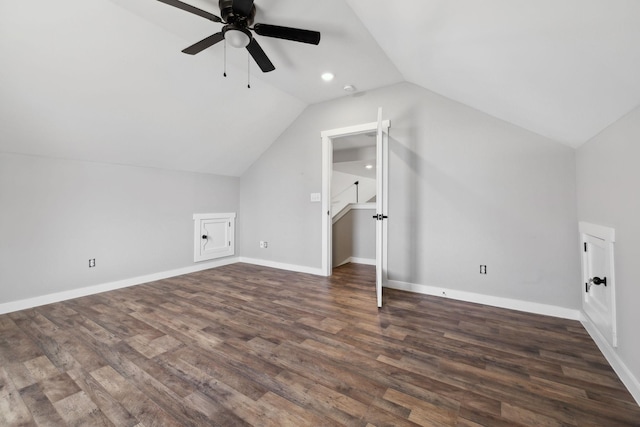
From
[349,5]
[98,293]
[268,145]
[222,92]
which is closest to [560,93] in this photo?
[349,5]

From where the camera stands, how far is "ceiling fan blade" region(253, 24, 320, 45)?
189 cm

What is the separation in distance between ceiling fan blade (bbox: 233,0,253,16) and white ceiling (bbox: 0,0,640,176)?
251 mm

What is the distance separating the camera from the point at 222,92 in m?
3.14

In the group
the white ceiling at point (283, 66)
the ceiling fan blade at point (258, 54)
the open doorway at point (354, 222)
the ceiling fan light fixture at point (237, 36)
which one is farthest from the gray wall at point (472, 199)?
the ceiling fan light fixture at point (237, 36)

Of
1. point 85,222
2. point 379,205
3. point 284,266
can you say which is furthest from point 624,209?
point 85,222

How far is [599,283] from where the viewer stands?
1.82m

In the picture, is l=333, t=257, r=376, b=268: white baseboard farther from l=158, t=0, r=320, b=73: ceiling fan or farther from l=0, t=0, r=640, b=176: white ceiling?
l=158, t=0, r=320, b=73: ceiling fan

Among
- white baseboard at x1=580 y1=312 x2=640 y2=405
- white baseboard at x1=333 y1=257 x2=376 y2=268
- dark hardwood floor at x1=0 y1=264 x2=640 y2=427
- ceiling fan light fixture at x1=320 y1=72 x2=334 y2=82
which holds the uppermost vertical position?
ceiling fan light fixture at x1=320 y1=72 x2=334 y2=82

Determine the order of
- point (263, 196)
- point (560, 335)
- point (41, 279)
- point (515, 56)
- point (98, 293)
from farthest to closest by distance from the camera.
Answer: point (263, 196) → point (98, 293) → point (41, 279) → point (560, 335) → point (515, 56)

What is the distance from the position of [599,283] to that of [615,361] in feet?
1.58

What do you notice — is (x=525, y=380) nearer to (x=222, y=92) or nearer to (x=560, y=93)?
(x=560, y=93)

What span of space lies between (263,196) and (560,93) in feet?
12.5

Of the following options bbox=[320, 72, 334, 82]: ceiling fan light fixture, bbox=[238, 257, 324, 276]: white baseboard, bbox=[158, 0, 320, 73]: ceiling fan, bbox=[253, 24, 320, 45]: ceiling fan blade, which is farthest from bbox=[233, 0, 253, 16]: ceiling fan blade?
bbox=[238, 257, 324, 276]: white baseboard

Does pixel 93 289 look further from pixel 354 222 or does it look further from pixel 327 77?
pixel 354 222
